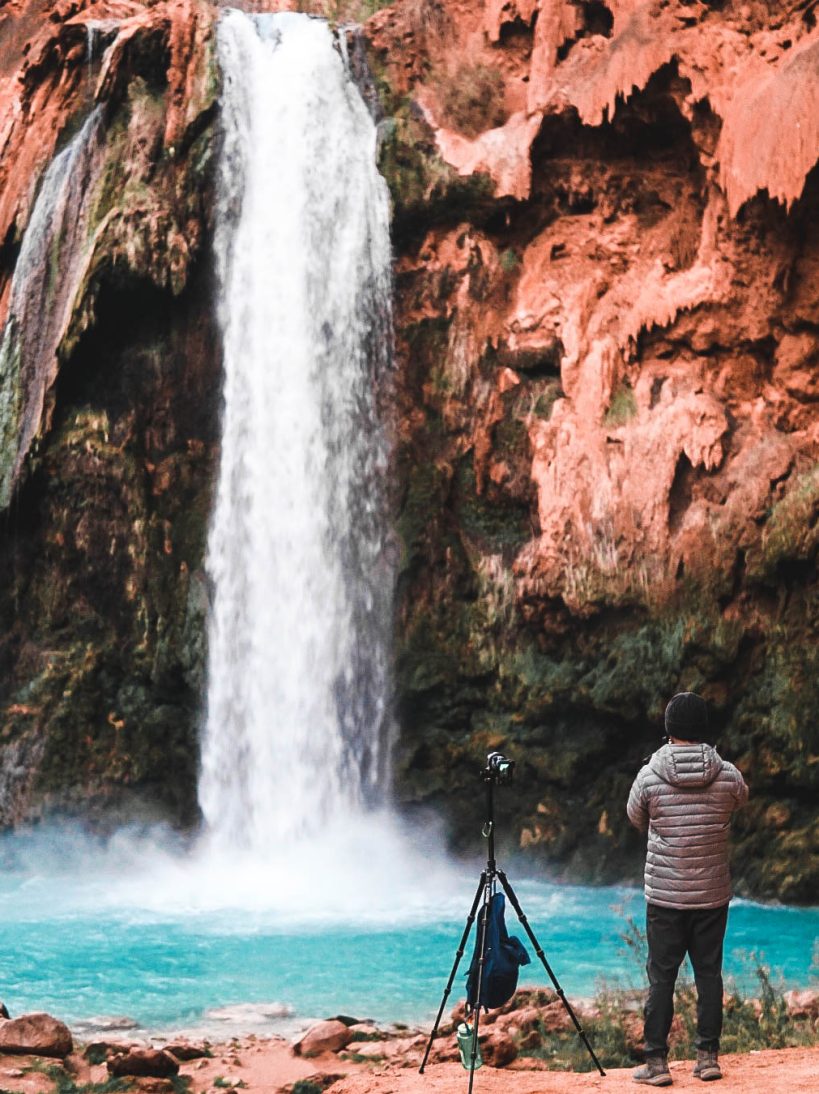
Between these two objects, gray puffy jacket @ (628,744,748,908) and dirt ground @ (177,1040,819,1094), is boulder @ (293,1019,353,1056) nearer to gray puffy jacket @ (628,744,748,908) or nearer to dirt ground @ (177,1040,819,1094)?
dirt ground @ (177,1040,819,1094)

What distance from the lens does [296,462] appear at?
693 inches

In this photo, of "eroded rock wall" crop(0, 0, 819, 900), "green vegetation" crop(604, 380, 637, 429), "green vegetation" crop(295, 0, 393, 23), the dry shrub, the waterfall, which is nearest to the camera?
"eroded rock wall" crop(0, 0, 819, 900)

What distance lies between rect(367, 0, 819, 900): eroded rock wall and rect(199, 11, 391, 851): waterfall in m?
0.58

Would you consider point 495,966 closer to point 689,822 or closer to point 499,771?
point 499,771

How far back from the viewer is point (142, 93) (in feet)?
60.7

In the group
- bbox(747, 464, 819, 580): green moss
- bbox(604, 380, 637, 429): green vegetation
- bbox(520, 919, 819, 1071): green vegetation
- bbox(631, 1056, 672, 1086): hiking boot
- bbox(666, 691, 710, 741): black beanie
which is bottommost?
bbox(520, 919, 819, 1071): green vegetation

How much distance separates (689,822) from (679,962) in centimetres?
68

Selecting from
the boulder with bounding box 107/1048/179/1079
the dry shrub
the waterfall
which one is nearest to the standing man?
the boulder with bounding box 107/1048/179/1079

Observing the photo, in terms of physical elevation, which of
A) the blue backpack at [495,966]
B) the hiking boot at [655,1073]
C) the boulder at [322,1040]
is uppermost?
the blue backpack at [495,966]

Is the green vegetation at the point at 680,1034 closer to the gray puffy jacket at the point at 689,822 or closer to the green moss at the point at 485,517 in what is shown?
the gray puffy jacket at the point at 689,822

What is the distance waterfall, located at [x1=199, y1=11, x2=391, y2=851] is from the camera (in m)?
16.9

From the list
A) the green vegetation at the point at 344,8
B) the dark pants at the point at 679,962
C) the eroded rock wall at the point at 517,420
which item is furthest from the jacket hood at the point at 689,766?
the green vegetation at the point at 344,8

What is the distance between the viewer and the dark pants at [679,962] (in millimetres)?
6031

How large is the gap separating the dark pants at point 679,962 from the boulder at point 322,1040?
293cm
